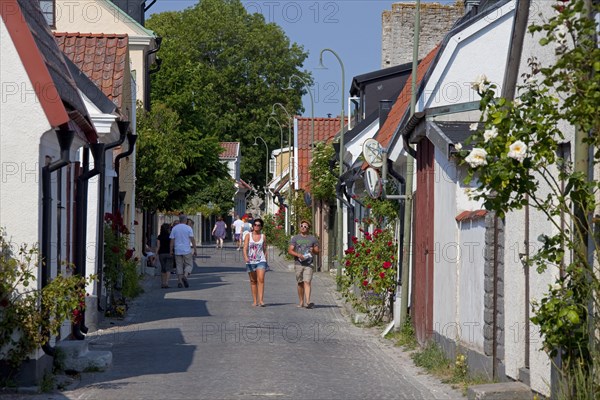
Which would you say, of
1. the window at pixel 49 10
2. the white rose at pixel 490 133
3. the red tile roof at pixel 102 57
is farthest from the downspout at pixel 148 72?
the white rose at pixel 490 133

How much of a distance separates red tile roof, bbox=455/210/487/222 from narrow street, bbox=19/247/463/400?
1857 mm

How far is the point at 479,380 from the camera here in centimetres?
1194

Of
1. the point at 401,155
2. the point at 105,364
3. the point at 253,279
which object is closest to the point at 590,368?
the point at 105,364

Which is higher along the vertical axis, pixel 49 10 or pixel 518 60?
pixel 49 10

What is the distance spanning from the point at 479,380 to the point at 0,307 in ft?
15.9

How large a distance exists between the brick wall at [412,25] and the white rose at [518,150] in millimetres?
25832

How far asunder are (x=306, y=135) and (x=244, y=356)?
43.7 metres

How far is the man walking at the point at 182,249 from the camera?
28797 mm

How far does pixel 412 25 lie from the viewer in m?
34.4

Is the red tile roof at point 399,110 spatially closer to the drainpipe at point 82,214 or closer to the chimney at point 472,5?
the chimney at point 472,5

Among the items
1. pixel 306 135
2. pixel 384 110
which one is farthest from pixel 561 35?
pixel 306 135

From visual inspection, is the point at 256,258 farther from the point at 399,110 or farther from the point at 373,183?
the point at 399,110

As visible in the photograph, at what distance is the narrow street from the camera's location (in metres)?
11.7

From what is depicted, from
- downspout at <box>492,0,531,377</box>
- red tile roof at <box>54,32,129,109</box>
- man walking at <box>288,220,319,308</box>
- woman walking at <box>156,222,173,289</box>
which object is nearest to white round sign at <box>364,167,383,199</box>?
man walking at <box>288,220,319,308</box>
